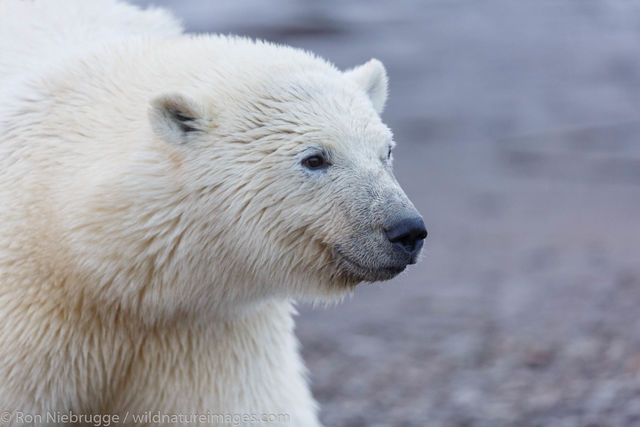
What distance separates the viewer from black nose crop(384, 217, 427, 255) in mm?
3180

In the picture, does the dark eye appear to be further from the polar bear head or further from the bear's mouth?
the bear's mouth

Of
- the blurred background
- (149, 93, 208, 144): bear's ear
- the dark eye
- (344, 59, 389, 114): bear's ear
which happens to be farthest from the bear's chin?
the blurred background

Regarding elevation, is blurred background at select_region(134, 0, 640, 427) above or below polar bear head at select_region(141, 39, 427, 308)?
above

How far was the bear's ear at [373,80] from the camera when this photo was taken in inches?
151

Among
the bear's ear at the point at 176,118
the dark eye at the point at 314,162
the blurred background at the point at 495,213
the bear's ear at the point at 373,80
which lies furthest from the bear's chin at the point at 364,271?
the blurred background at the point at 495,213

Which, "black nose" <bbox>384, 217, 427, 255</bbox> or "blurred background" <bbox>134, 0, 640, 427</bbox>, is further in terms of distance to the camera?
"blurred background" <bbox>134, 0, 640, 427</bbox>

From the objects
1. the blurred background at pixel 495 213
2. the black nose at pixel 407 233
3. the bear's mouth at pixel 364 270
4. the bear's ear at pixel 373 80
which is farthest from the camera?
the blurred background at pixel 495 213

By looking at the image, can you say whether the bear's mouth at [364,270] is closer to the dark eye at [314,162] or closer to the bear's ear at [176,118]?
the dark eye at [314,162]

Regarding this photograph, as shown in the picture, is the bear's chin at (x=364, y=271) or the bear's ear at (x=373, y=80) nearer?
the bear's chin at (x=364, y=271)

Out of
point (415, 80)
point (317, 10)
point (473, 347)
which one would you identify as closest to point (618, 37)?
point (415, 80)

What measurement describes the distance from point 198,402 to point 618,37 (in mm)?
11760

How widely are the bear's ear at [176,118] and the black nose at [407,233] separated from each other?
2.64 feet

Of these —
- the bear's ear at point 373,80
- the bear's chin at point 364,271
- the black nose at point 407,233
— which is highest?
the bear's ear at point 373,80

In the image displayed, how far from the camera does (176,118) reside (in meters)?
3.25
